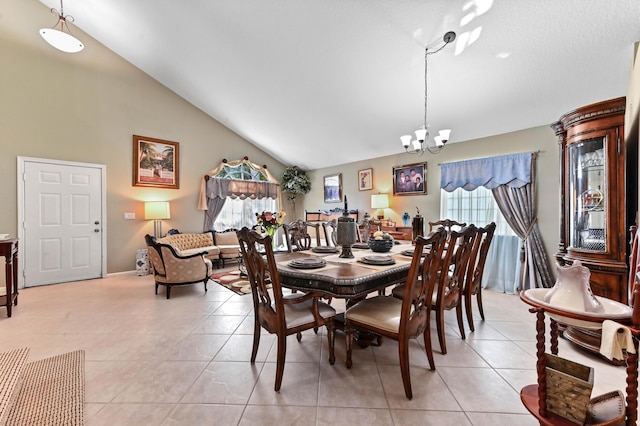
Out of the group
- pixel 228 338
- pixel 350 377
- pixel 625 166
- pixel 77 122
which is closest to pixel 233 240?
pixel 77 122

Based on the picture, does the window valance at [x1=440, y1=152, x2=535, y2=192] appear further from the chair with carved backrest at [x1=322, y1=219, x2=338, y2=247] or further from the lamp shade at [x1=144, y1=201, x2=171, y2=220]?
the lamp shade at [x1=144, y1=201, x2=171, y2=220]

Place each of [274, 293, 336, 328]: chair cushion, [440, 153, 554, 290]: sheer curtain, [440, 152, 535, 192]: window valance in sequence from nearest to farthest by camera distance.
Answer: [274, 293, 336, 328]: chair cushion, [440, 153, 554, 290]: sheer curtain, [440, 152, 535, 192]: window valance

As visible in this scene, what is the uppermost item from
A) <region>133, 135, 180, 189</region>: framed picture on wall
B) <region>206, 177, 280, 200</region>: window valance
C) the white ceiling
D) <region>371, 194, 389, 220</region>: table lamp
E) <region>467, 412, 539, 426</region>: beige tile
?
the white ceiling

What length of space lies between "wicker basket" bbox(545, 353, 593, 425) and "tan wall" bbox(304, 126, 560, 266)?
3279mm

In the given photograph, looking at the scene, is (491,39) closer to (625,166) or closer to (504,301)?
(625,166)

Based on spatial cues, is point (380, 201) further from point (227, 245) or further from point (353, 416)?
point (353, 416)

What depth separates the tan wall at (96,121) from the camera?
4062 millimetres

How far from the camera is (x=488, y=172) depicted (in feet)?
13.5

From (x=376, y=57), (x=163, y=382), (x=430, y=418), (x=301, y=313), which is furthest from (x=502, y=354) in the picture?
(x=376, y=57)

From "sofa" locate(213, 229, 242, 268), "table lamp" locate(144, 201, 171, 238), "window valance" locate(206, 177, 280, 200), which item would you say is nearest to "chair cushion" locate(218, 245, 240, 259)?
"sofa" locate(213, 229, 242, 268)

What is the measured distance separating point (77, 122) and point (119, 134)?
584mm

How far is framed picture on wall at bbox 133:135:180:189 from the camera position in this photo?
5188 mm

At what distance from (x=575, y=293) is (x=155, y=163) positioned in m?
6.24

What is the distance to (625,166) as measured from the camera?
214cm
